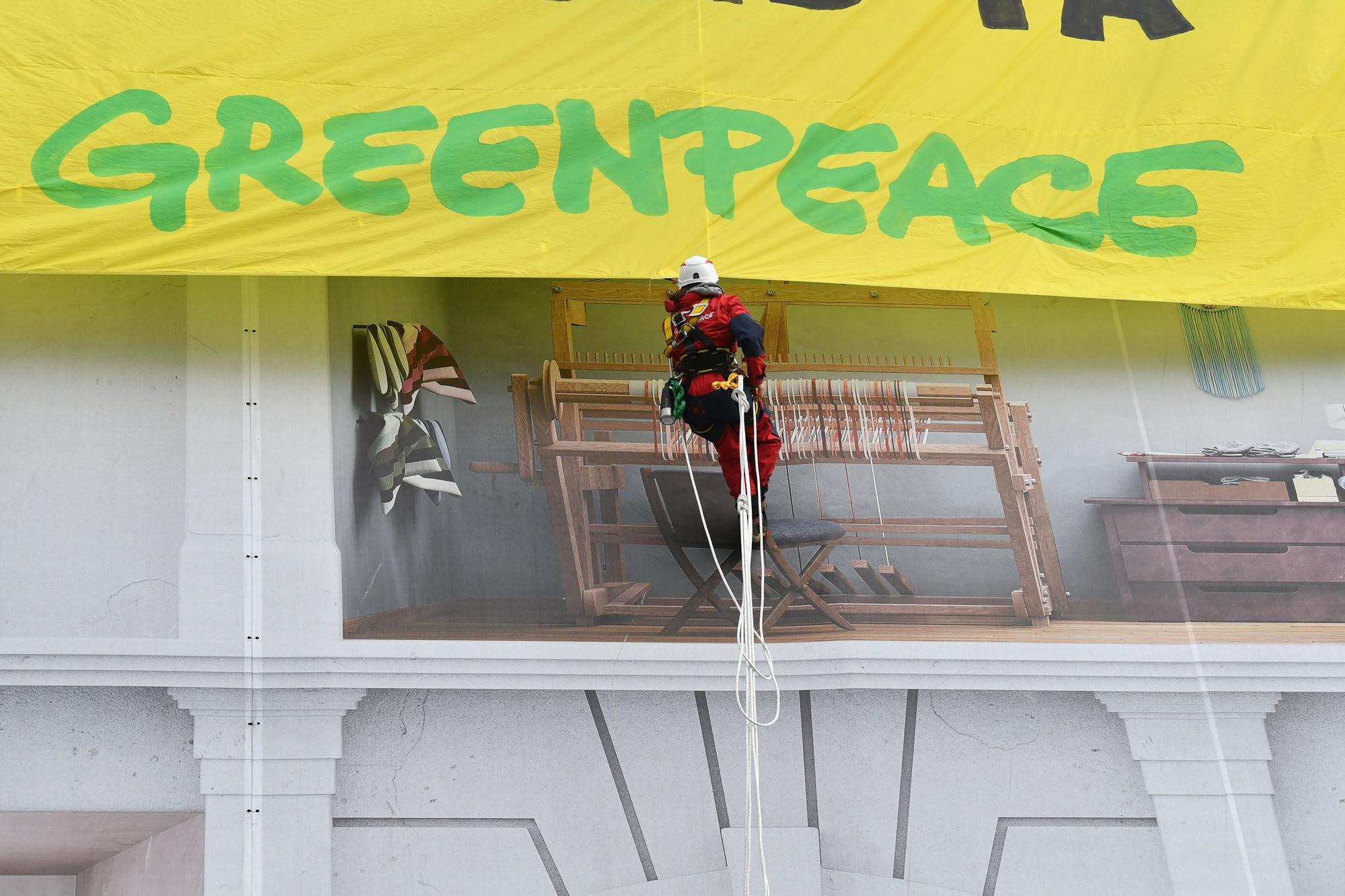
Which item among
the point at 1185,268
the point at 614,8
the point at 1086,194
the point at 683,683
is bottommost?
the point at 683,683

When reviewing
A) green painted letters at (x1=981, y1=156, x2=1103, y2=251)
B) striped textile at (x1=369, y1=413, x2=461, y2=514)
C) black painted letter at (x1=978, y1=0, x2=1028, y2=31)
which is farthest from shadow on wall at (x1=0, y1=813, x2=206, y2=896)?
black painted letter at (x1=978, y1=0, x2=1028, y2=31)

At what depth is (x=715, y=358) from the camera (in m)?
3.61

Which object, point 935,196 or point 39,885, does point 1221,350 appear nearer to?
point 935,196

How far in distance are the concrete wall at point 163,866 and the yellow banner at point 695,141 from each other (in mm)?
1972

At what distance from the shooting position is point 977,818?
394cm

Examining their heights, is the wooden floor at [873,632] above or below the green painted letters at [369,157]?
below

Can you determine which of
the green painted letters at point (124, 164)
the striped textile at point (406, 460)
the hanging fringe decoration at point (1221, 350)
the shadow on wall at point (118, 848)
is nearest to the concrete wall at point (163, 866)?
the shadow on wall at point (118, 848)

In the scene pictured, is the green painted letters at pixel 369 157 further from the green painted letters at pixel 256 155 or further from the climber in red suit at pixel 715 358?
the climber in red suit at pixel 715 358

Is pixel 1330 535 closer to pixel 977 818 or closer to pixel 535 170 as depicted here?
pixel 977 818

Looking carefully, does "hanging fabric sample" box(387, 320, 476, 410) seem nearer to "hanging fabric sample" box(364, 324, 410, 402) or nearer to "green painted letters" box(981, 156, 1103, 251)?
"hanging fabric sample" box(364, 324, 410, 402)

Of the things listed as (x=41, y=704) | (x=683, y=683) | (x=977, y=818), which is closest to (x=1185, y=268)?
(x=977, y=818)

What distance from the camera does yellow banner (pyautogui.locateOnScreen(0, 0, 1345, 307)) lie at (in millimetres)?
3877

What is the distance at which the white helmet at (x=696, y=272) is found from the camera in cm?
365

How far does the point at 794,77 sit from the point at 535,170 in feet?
3.44
